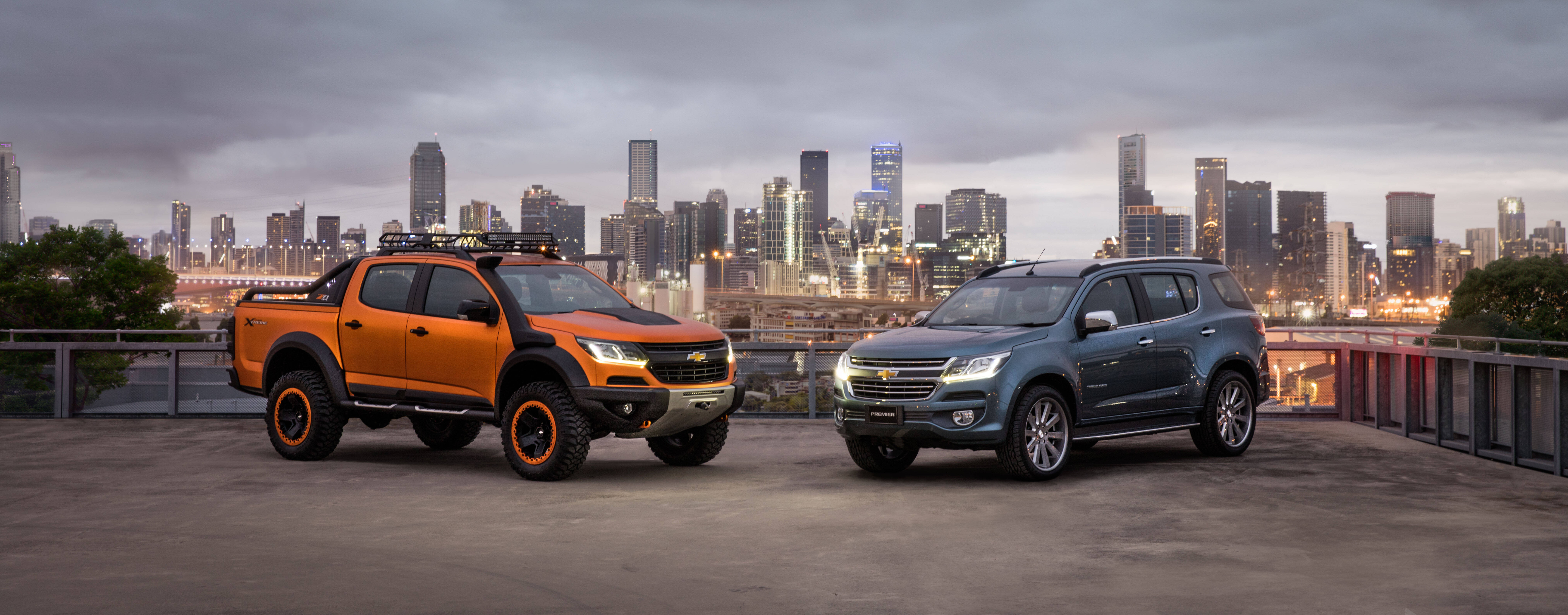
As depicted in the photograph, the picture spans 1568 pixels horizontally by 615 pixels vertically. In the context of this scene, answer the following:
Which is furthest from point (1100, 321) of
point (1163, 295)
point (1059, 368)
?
point (1163, 295)

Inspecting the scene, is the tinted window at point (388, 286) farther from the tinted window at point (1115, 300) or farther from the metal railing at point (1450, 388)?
the metal railing at point (1450, 388)

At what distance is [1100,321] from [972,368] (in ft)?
4.28

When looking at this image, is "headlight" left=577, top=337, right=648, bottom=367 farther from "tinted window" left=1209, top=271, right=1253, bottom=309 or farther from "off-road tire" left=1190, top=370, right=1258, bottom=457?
"tinted window" left=1209, top=271, right=1253, bottom=309

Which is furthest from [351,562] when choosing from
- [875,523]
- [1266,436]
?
[1266,436]

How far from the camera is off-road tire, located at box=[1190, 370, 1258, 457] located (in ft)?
36.3

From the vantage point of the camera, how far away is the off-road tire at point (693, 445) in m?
11.0

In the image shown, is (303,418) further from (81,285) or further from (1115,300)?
(81,285)

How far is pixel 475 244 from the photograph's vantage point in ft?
37.7

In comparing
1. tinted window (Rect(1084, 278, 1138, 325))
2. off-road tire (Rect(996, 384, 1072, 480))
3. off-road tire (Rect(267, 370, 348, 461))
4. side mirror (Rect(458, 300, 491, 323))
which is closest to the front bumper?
side mirror (Rect(458, 300, 491, 323))

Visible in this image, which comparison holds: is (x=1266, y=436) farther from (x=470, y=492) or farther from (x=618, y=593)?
(x=618, y=593)

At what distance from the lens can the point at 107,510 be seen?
8414 mm

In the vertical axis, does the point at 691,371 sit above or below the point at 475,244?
below

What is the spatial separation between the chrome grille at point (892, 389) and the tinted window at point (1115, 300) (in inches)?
74.9

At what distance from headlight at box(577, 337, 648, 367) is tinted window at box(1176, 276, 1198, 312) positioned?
519cm
